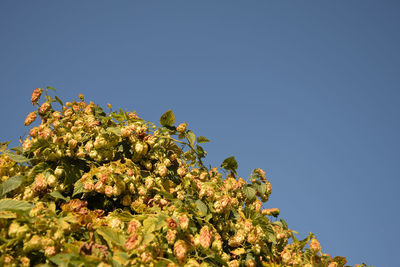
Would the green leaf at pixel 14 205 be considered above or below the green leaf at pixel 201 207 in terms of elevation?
below

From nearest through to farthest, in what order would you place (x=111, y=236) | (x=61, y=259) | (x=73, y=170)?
(x=61, y=259)
(x=111, y=236)
(x=73, y=170)

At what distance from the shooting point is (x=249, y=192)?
2.92 metres

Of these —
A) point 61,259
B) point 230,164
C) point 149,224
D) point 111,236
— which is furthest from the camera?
point 230,164

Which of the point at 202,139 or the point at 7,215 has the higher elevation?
the point at 202,139

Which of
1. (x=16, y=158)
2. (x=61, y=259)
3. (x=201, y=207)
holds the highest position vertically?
(x=16, y=158)

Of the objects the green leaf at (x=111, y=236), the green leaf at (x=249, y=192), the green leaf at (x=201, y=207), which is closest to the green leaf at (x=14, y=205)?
the green leaf at (x=111, y=236)

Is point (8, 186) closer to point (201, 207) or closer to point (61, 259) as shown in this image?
point (61, 259)

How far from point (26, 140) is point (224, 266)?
1.64m

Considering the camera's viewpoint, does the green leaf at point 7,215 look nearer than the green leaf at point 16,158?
Yes

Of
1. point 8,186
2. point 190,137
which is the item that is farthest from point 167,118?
point 8,186

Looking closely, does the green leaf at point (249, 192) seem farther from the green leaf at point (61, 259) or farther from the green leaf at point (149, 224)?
the green leaf at point (61, 259)

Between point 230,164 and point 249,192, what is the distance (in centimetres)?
33

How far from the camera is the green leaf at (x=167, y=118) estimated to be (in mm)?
2863

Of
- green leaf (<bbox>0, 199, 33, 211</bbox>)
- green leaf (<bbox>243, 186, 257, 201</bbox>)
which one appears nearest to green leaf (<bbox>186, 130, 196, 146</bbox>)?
green leaf (<bbox>243, 186, 257, 201</bbox>)
